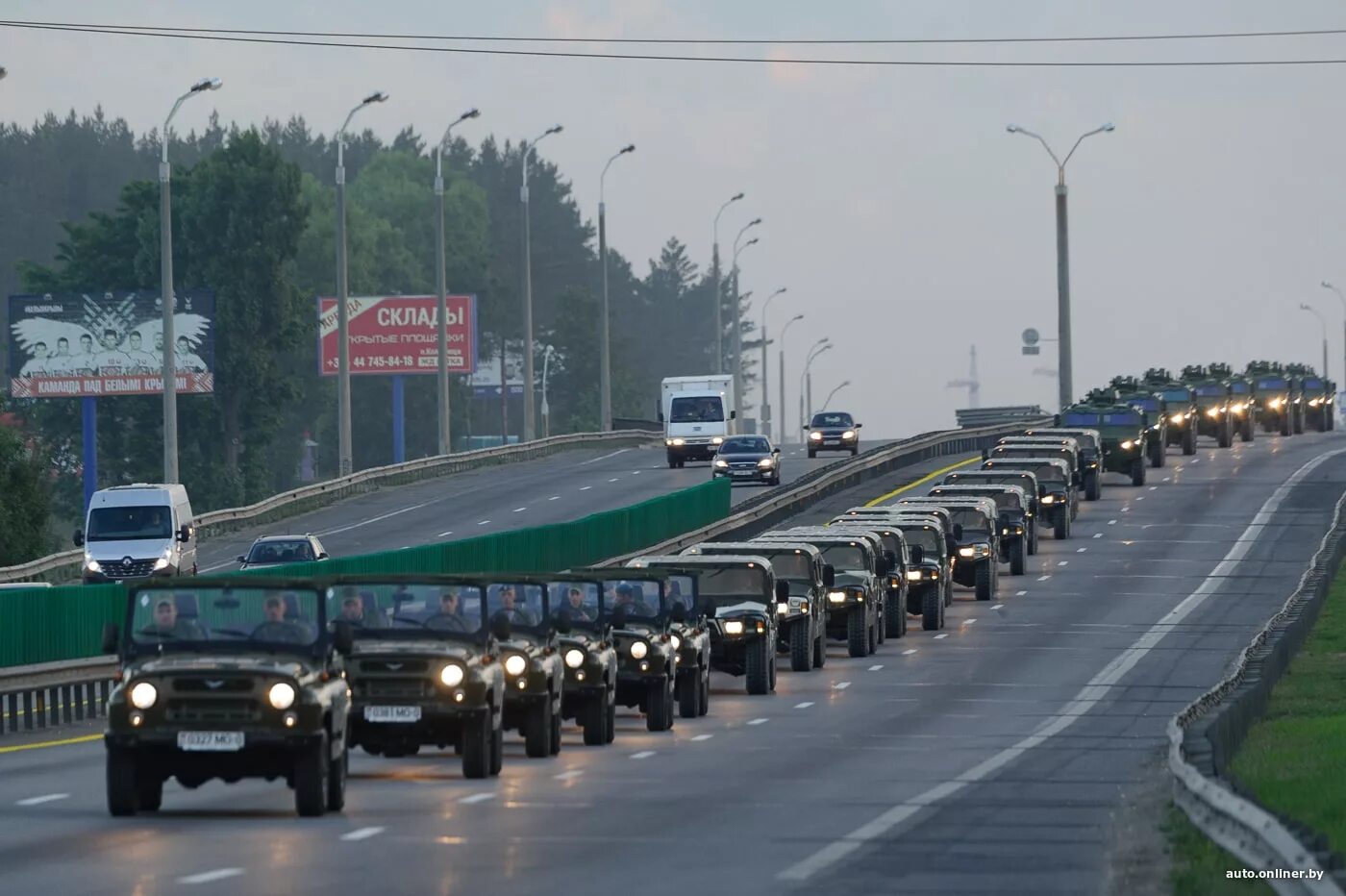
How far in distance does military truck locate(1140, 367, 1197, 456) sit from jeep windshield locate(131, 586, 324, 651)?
65202mm

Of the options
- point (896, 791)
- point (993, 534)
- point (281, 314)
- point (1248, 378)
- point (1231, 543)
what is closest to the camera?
point (896, 791)

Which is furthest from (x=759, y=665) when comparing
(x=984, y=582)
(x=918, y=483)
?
(x=918, y=483)

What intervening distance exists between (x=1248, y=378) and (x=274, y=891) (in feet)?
280

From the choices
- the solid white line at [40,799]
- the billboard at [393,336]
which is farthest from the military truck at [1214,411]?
the solid white line at [40,799]

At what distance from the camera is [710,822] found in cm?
1908

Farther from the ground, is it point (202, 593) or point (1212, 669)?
point (202, 593)

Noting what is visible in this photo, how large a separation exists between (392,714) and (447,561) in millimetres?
24817

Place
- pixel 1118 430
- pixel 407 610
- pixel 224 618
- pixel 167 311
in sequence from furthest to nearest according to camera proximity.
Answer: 1. pixel 1118 430
2. pixel 167 311
3. pixel 407 610
4. pixel 224 618

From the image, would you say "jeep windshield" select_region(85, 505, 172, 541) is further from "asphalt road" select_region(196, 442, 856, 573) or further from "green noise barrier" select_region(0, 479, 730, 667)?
"green noise barrier" select_region(0, 479, 730, 667)

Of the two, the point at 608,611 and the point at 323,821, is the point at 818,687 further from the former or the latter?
the point at 323,821

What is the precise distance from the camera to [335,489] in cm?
7719

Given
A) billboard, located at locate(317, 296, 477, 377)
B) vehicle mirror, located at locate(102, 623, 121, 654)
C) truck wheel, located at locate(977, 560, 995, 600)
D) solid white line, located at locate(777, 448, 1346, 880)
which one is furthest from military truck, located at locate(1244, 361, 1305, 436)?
vehicle mirror, located at locate(102, 623, 121, 654)

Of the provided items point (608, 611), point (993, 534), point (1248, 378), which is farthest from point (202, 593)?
point (1248, 378)

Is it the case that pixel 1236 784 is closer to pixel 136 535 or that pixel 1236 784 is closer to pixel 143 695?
pixel 143 695
